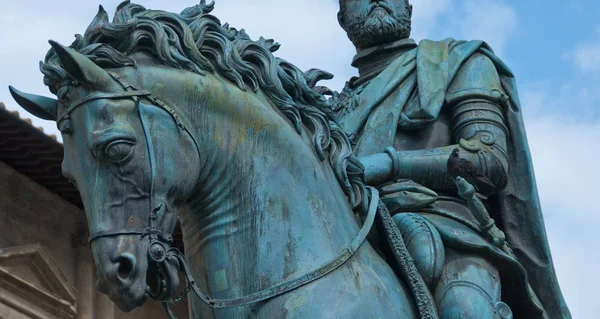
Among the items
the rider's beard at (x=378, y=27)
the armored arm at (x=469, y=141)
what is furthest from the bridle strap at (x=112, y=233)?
the rider's beard at (x=378, y=27)

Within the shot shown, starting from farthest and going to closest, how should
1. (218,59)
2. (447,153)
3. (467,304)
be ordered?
(447,153) < (467,304) < (218,59)

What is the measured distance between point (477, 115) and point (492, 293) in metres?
1.02

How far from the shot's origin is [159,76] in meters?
5.49

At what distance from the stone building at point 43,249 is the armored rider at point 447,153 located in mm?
9357

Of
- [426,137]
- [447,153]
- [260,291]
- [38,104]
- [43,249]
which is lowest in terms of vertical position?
[260,291]

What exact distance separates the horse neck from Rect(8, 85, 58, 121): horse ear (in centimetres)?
46

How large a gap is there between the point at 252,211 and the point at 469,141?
1.57m

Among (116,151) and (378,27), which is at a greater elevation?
(378,27)

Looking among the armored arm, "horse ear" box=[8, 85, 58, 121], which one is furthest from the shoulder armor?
"horse ear" box=[8, 85, 58, 121]

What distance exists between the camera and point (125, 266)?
17.0 ft

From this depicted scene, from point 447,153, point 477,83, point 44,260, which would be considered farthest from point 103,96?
point 44,260

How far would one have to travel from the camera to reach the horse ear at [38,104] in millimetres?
5543

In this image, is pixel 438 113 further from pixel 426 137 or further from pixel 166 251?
pixel 166 251

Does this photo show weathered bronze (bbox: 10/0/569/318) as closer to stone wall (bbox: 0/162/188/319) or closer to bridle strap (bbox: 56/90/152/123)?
bridle strap (bbox: 56/90/152/123)
